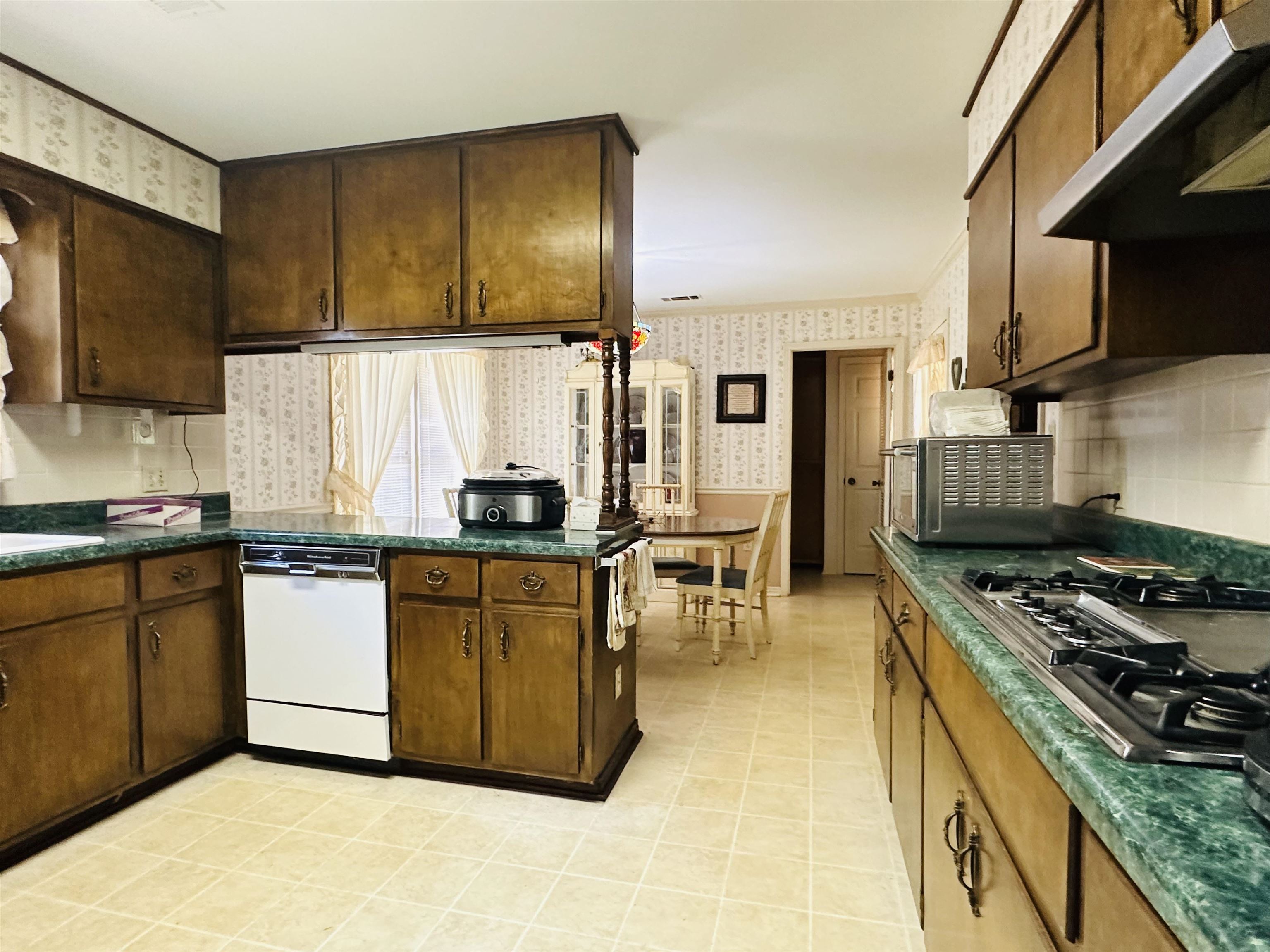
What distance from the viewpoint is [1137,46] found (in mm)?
1177

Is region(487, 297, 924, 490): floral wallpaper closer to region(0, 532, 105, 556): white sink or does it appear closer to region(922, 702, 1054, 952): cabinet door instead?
region(0, 532, 105, 556): white sink

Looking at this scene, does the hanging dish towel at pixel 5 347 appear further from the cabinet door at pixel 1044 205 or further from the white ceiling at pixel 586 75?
the cabinet door at pixel 1044 205

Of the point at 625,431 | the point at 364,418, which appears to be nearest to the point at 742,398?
the point at 364,418

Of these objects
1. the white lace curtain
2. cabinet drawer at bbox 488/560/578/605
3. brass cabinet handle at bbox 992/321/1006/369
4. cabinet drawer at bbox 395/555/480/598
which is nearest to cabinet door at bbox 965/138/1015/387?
brass cabinet handle at bbox 992/321/1006/369

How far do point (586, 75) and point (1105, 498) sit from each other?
2154 millimetres

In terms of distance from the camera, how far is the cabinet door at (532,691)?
2271mm

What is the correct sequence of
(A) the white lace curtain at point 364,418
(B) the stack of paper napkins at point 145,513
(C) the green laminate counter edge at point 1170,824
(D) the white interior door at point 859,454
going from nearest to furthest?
(C) the green laminate counter edge at point 1170,824
(B) the stack of paper napkins at point 145,513
(A) the white lace curtain at point 364,418
(D) the white interior door at point 859,454

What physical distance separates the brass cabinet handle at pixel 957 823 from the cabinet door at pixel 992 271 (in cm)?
126

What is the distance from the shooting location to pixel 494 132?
2.61 meters

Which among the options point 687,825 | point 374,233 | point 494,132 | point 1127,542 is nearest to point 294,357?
point 374,233

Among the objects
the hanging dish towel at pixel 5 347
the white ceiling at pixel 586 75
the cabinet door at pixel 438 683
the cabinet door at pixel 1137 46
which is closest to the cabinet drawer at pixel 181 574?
the hanging dish towel at pixel 5 347

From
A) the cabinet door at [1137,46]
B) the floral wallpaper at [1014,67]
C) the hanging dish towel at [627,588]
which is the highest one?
the floral wallpaper at [1014,67]

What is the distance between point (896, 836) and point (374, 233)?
297 centimetres

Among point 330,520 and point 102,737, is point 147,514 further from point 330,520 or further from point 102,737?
point 102,737
